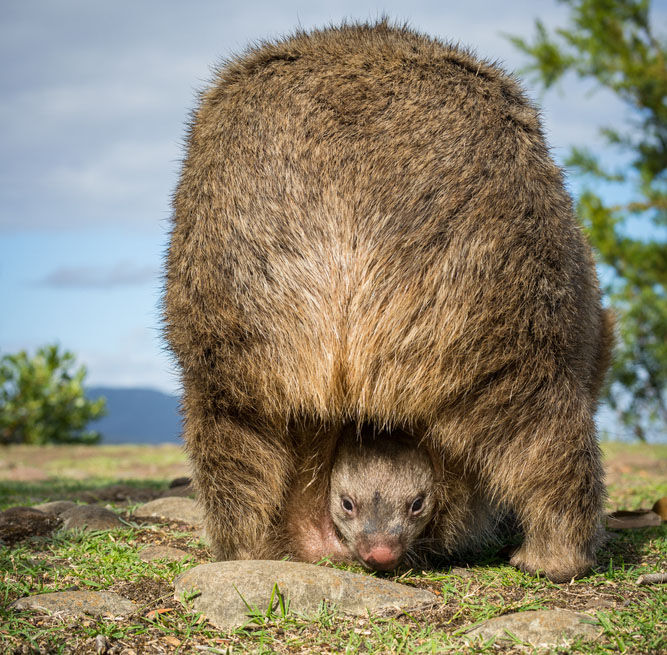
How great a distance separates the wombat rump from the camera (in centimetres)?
300

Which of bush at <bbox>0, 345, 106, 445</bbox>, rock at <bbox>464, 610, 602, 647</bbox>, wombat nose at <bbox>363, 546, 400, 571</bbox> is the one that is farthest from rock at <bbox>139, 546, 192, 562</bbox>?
bush at <bbox>0, 345, 106, 445</bbox>

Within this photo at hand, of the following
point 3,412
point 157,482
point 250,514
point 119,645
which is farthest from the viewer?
point 3,412

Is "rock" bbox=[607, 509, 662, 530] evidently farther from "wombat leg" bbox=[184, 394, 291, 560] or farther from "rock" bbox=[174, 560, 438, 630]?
"wombat leg" bbox=[184, 394, 291, 560]

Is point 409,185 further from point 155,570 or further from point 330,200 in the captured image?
point 155,570

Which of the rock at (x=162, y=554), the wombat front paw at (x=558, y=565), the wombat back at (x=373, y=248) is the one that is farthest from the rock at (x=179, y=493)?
the wombat front paw at (x=558, y=565)

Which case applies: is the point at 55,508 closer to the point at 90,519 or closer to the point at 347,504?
the point at 90,519

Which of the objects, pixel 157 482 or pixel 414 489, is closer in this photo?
pixel 414 489

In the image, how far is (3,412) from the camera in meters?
14.3

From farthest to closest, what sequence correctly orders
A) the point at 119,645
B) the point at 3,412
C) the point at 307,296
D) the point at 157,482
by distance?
the point at 3,412 → the point at 157,482 → the point at 307,296 → the point at 119,645

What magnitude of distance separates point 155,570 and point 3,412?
39.0 feet

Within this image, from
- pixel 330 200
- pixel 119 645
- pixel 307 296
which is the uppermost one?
pixel 330 200

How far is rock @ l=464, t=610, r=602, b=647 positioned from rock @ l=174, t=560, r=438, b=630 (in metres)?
0.34

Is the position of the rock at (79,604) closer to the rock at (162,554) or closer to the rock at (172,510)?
the rock at (162,554)

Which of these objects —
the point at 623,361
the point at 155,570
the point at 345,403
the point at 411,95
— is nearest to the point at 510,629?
the point at 345,403
